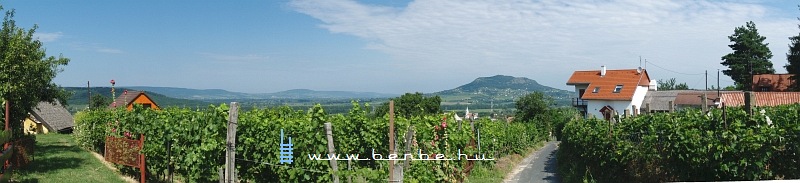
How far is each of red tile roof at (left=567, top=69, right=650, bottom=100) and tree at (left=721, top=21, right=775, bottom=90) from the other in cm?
1355

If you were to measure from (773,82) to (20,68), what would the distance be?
54.5 meters

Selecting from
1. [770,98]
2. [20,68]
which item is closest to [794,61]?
[770,98]

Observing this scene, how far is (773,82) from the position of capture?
47.7 metres

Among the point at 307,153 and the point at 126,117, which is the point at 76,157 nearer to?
the point at 126,117

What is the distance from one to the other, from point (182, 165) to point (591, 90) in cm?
4616

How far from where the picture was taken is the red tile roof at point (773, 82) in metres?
46.2

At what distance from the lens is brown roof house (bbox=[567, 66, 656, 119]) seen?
155 ft

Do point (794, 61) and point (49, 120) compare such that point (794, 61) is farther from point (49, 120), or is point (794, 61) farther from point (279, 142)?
point (49, 120)

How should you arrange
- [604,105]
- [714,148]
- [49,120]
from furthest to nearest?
[604,105], [49,120], [714,148]

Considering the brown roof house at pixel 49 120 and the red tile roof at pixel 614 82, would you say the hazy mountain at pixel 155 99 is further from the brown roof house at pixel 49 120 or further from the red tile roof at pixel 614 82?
the red tile roof at pixel 614 82

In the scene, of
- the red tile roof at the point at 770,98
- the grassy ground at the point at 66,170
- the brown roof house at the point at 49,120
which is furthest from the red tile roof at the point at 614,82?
the brown roof house at the point at 49,120

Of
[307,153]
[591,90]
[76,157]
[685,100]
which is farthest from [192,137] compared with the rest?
[591,90]

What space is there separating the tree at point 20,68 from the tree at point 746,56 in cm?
6095

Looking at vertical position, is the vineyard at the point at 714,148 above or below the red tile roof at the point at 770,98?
below
